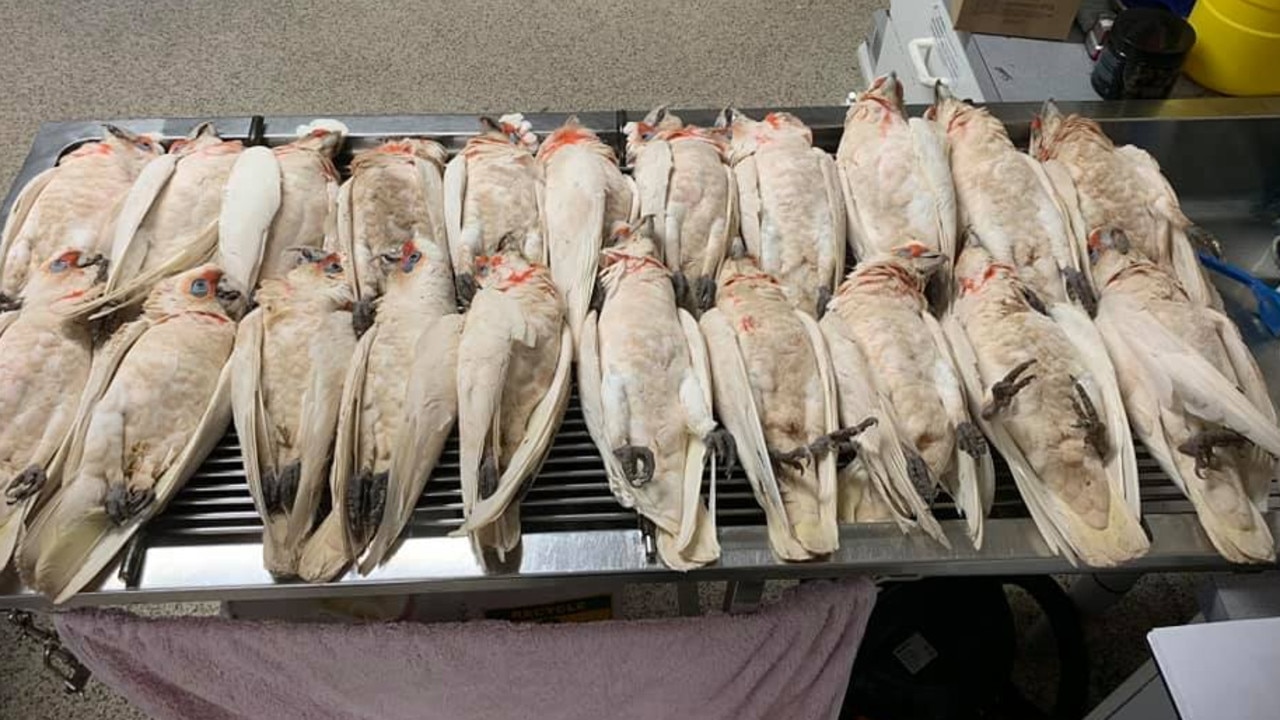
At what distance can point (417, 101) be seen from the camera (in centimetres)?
266

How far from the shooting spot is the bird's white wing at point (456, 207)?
4.05 ft

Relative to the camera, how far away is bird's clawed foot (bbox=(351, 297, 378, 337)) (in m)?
1.16

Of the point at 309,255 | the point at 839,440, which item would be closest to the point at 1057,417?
the point at 839,440

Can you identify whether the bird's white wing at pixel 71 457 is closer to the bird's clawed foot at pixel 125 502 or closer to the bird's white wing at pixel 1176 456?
the bird's clawed foot at pixel 125 502

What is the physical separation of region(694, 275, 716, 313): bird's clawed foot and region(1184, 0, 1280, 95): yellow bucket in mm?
1247

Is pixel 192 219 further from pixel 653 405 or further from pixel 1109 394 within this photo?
pixel 1109 394

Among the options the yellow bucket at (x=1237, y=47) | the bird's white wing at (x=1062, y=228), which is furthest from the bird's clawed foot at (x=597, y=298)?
the yellow bucket at (x=1237, y=47)

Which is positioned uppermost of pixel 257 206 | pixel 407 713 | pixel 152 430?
pixel 257 206

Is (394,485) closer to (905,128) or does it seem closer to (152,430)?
(152,430)

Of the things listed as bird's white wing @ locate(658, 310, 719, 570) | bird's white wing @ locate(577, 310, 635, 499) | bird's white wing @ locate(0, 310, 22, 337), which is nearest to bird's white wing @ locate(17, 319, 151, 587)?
bird's white wing @ locate(0, 310, 22, 337)

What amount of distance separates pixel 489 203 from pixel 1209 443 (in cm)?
101

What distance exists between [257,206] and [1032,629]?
169 cm

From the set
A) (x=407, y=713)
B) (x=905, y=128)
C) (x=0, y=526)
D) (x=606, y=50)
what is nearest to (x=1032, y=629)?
(x=905, y=128)

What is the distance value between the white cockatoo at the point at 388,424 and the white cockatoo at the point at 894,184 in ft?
2.08
